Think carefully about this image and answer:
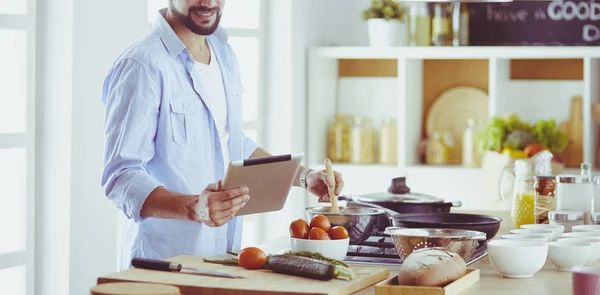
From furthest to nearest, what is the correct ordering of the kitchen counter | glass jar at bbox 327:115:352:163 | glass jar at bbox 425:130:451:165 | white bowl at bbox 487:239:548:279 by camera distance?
glass jar at bbox 327:115:352:163 < glass jar at bbox 425:130:451:165 < white bowl at bbox 487:239:548:279 < the kitchen counter

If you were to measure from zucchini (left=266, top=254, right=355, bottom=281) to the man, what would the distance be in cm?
35

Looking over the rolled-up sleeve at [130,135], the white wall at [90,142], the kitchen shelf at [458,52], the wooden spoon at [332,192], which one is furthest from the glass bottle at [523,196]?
the kitchen shelf at [458,52]

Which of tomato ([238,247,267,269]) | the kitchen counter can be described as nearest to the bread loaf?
the kitchen counter

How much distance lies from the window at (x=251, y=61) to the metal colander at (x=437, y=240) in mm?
2827

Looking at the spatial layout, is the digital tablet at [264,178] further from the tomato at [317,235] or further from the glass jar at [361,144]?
the glass jar at [361,144]

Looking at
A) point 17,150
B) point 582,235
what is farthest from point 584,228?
point 17,150

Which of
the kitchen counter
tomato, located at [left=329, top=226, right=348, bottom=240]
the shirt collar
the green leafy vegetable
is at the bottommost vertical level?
the kitchen counter

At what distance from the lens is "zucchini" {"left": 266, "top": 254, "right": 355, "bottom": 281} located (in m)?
2.10

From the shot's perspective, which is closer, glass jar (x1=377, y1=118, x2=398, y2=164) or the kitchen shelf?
the kitchen shelf

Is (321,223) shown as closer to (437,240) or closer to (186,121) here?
(437,240)

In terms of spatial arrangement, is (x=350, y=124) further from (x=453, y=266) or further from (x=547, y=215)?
(x=453, y=266)

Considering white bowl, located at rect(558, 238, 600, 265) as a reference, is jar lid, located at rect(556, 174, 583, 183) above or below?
above

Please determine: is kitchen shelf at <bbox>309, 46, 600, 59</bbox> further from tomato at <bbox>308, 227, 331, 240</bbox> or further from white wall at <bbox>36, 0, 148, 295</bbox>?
tomato at <bbox>308, 227, 331, 240</bbox>

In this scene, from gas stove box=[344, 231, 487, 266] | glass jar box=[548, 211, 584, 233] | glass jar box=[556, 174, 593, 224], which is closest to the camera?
gas stove box=[344, 231, 487, 266]
